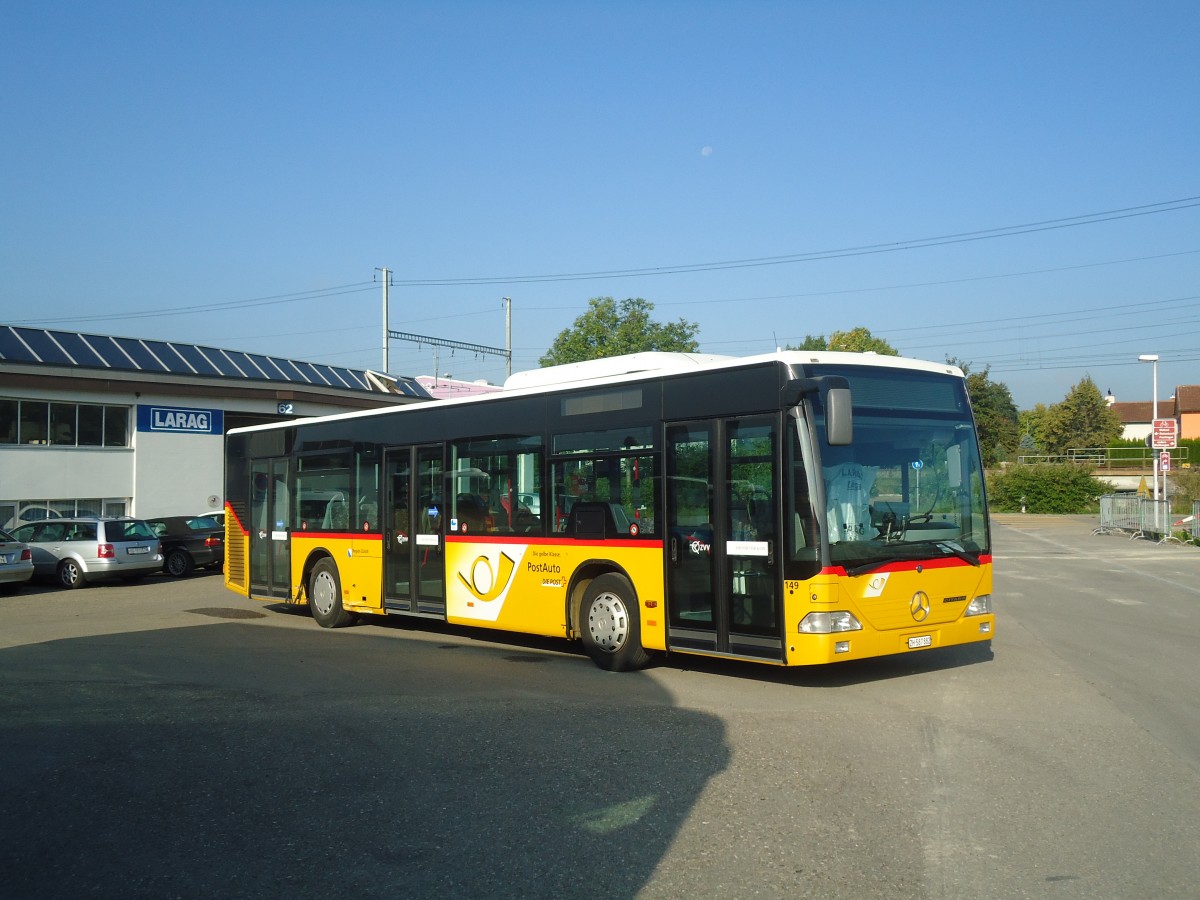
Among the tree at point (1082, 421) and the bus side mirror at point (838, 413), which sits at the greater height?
the tree at point (1082, 421)

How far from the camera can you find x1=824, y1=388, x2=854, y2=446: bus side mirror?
8.93 m

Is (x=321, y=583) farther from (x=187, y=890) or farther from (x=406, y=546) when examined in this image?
(x=187, y=890)

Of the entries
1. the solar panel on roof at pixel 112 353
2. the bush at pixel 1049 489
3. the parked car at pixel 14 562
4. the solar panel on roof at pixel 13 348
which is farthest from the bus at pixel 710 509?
the bush at pixel 1049 489

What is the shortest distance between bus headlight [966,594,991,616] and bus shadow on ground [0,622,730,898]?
10.2 feet

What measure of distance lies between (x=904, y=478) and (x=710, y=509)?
5.78ft

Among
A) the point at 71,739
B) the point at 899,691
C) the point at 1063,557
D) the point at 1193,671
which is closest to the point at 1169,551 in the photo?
the point at 1063,557

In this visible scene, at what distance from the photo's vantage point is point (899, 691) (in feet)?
31.9

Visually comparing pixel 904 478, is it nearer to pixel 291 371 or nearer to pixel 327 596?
pixel 327 596

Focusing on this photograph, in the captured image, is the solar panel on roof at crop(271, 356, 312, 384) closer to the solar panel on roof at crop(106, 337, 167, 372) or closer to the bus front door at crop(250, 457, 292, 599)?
the solar panel on roof at crop(106, 337, 167, 372)

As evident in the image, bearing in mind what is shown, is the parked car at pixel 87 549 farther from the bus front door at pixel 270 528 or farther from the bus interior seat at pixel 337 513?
the bus interior seat at pixel 337 513

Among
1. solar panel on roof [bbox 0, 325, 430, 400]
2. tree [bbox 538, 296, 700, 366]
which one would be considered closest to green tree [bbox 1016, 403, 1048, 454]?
tree [bbox 538, 296, 700, 366]

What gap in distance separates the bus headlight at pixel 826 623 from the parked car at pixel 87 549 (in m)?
18.9

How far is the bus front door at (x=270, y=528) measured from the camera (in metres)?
16.6

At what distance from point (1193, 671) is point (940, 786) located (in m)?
5.74
